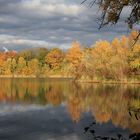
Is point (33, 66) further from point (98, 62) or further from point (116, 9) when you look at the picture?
point (116, 9)

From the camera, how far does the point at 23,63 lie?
119375 millimetres

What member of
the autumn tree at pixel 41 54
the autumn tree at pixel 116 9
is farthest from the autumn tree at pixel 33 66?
the autumn tree at pixel 116 9

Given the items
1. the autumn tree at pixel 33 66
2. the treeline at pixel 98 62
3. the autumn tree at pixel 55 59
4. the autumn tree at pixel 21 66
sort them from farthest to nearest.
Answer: the autumn tree at pixel 21 66 < the autumn tree at pixel 33 66 < the autumn tree at pixel 55 59 < the treeline at pixel 98 62

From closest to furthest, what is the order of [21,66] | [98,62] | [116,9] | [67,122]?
[116,9], [67,122], [98,62], [21,66]

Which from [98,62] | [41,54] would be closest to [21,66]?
[41,54]

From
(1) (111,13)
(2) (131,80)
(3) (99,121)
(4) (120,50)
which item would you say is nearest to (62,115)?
(3) (99,121)

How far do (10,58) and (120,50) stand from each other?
5874 centimetres

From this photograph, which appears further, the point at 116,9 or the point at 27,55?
the point at 27,55

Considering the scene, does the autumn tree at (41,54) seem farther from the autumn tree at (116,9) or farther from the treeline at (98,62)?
the autumn tree at (116,9)

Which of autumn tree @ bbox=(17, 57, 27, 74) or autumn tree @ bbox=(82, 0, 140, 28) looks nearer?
autumn tree @ bbox=(82, 0, 140, 28)

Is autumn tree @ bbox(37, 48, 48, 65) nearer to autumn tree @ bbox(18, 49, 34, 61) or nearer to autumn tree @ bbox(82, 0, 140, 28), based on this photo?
autumn tree @ bbox(18, 49, 34, 61)

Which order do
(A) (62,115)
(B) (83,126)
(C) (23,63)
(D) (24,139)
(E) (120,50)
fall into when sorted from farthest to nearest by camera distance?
1. (C) (23,63)
2. (E) (120,50)
3. (A) (62,115)
4. (B) (83,126)
5. (D) (24,139)

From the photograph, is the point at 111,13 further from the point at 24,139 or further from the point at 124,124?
the point at 124,124

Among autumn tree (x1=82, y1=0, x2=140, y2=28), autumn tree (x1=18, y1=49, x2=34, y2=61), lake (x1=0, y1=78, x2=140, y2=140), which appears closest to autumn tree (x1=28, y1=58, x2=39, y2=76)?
autumn tree (x1=18, y1=49, x2=34, y2=61)
